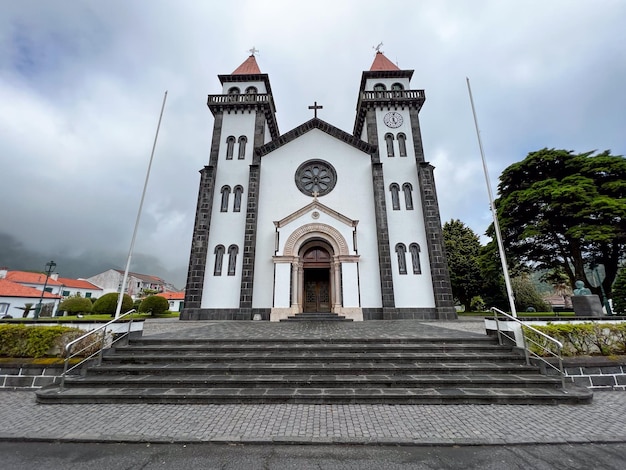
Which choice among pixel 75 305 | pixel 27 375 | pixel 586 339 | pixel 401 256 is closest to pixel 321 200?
pixel 401 256

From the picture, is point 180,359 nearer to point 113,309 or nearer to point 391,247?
point 391,247

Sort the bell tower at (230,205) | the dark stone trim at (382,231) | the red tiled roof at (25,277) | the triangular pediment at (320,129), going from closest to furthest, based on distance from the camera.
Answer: the dark stone trim at (382,231)
the bell tower at (230,205)
the triangular pediment at (320,129)
the red tiled roof at (25,277)

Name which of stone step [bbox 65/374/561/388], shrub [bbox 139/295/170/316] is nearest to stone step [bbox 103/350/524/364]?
stone step [bbox 65/374/561/388]

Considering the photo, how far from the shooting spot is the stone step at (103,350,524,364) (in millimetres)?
6613

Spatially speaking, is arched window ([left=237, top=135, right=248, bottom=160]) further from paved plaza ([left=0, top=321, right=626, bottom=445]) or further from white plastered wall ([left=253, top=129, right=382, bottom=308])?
paved plaza ([left=0, top=321, right=626, bottom=445])

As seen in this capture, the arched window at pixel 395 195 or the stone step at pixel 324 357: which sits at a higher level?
the arched window at pixel 395 195

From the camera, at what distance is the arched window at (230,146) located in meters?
18.6

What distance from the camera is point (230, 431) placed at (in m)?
4.06

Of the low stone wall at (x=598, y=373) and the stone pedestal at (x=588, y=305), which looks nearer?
the low stone wall at (x=598, y=373)

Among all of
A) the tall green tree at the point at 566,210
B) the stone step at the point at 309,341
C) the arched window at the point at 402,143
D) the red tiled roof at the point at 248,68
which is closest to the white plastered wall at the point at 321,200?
the arched window at the point at 402,143

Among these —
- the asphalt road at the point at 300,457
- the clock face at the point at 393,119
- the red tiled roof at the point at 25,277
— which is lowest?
the asphalt road at the point at 300,457

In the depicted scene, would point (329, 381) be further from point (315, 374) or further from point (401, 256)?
point (401, 256)

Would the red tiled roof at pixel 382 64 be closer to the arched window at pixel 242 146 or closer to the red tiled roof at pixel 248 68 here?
the red tiled roof at pixel 248 68

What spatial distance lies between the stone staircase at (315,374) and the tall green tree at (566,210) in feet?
46.4
